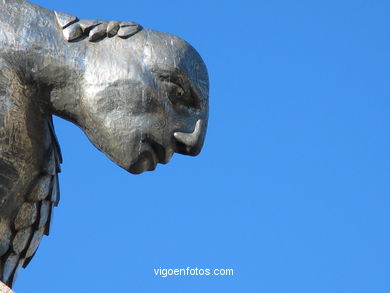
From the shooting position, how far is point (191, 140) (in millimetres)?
5066

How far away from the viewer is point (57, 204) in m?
5.37

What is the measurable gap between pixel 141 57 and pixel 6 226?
84 centimetres

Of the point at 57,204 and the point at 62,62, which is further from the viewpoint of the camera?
the point at 57,204

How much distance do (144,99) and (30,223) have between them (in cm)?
71

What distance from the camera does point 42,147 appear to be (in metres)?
5.12

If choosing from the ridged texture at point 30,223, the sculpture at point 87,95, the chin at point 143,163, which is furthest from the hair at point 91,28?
the chin at point 143,163

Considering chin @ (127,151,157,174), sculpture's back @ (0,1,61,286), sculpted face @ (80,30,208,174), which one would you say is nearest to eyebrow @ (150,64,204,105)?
sculpted face @ (80,30,208,174)

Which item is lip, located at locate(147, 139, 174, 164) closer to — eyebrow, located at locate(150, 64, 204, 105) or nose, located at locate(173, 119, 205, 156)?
nose, located at locate(173, 119, 205, 156)

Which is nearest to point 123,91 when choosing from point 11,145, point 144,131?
point 144,131

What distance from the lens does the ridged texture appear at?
513 cm

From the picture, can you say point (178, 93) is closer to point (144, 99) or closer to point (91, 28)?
point (144, 99)

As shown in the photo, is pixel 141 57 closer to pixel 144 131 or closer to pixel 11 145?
pixel 144 131

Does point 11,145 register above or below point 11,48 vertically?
below

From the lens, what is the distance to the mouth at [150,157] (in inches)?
197
